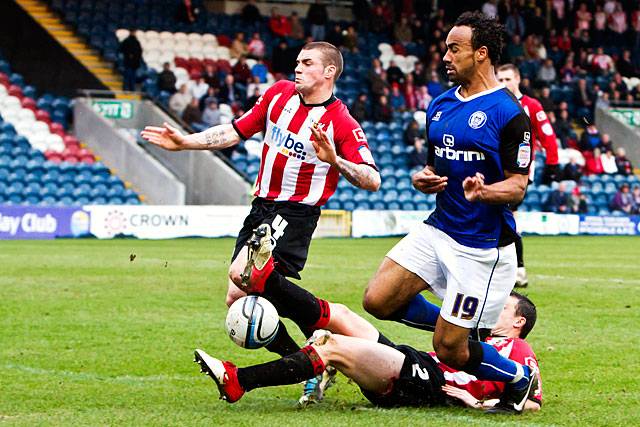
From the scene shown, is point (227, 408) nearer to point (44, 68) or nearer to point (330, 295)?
point (330, 295)

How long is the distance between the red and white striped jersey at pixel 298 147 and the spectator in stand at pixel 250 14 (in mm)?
26692

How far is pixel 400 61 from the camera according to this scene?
35000mm

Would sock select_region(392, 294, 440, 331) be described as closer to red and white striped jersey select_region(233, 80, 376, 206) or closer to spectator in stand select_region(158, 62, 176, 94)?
red and white striped jersey select_region(233, 80, 376, 206)

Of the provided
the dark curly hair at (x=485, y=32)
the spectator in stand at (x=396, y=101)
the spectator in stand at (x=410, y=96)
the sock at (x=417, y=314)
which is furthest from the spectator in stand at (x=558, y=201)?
the dark curly hair at (x=485, y=32)

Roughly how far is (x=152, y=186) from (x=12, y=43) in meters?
5.94

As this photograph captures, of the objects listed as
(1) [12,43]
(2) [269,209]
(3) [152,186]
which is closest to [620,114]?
(3) [152,186]

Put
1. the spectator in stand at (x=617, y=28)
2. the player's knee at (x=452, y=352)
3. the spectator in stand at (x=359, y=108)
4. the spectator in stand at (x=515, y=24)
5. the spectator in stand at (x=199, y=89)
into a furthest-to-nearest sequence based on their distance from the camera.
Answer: the spectator in stand at (x=617, y=28) → the spectator in stand at (x=515, y=24) → the spectator in stand at (x=359, y=108) → the spectator in stand at (x=199, y=89) → the player's knee at (x=452, y=352)

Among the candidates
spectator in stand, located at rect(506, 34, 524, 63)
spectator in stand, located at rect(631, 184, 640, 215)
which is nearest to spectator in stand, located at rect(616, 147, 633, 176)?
spectator in stand, located at rect(631, 184, 640, 215)

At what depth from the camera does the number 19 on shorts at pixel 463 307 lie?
6.59 metres

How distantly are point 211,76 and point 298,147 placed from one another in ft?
75.6

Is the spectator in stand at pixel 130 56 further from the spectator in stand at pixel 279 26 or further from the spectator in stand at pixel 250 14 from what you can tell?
the spectator in stand at pixel 279 26

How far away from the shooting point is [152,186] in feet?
91.0

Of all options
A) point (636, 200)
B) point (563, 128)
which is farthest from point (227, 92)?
point (636, 200)

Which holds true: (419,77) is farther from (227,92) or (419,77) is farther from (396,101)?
(227,92)
